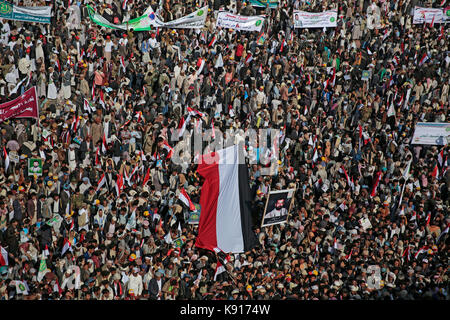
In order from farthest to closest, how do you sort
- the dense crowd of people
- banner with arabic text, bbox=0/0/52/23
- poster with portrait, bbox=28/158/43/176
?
1. banner with arabic text, bbox=0/0/52/23
2. poster with portrait, bbox=28/158/43/176
3. the dense crowd of people

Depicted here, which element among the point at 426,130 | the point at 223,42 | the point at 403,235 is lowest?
the point at 403,235

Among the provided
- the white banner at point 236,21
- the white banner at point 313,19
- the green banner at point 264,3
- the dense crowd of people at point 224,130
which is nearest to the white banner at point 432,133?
the dense crowd of people at point 224,130

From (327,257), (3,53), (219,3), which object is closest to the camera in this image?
(327,257)

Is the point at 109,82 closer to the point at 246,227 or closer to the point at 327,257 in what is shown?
the point at 246,227

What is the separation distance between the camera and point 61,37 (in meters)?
21.8

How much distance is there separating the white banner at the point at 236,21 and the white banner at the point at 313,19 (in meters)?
1.49

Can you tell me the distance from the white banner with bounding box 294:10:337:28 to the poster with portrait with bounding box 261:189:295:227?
8.65 m

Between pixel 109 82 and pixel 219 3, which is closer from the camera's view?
pixel 109 82

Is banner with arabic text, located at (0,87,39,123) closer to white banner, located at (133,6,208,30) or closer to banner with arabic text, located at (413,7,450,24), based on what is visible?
white banner, located at (133,6,208,30)

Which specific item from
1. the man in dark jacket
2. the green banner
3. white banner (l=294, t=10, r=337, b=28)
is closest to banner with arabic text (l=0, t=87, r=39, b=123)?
the man in dark jacket

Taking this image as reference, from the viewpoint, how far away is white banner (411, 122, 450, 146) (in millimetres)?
21000

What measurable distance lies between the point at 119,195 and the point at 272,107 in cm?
600
